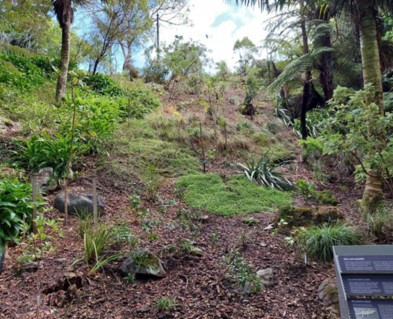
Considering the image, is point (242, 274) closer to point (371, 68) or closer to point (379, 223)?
point (379, 223)

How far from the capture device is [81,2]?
8.30 m

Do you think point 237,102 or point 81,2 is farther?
point 237,102

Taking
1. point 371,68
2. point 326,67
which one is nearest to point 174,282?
point 371,68

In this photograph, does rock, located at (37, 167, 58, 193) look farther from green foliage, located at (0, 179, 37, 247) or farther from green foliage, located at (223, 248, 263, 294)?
green foliage, located at (223, 248, 263, 294)

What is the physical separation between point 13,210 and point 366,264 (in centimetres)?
312

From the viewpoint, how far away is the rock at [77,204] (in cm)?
388

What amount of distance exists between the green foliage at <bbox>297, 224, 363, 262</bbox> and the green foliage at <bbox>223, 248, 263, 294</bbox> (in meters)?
0.64

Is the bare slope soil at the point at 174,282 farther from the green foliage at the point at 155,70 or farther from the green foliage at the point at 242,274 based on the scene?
the green foliage at the point at 155,70

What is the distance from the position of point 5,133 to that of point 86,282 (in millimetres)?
3858

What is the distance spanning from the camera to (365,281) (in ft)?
6.13

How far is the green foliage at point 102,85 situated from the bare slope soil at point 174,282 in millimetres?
6866

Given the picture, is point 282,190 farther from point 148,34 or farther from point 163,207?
point 148,34

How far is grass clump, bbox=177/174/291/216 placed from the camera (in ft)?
15.5

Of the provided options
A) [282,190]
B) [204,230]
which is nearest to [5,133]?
[204,230]
